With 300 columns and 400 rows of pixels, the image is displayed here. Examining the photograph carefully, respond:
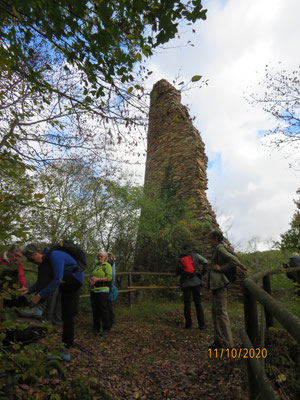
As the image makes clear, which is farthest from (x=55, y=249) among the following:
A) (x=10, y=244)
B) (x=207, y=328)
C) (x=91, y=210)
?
(x=91, y=210)

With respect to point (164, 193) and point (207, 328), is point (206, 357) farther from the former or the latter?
point (164, 193)

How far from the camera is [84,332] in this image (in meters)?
5.31

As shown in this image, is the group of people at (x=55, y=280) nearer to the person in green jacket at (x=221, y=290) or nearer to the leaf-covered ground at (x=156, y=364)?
the leaf-covered ground at (x=156, y=364)

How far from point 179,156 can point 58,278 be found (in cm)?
916

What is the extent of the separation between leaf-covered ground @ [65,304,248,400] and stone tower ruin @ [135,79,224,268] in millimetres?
4291

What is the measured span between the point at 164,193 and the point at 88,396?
8.91 meters

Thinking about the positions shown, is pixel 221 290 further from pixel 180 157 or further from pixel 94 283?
pixel 180 157

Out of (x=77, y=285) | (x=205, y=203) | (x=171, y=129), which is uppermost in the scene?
(x=171, y=129)

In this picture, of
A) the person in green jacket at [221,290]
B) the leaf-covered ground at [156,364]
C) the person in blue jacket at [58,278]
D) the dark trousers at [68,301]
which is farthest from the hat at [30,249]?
the person in green jacket at [221,290]

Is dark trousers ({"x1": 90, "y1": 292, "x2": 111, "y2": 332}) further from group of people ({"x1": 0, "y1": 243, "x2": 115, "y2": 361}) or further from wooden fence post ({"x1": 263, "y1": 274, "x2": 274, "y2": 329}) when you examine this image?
wooden fence post ({"x1": 263, "y1": 274, "x2": 274, "y2": 329})

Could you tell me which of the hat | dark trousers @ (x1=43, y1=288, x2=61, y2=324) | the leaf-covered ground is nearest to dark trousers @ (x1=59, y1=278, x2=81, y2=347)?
the leaf-covered ground

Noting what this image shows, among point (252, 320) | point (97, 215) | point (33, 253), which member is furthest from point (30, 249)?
point (97, 215)

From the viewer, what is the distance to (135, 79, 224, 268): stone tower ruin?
32.7 feet

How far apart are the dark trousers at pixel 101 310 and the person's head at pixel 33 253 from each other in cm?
196
